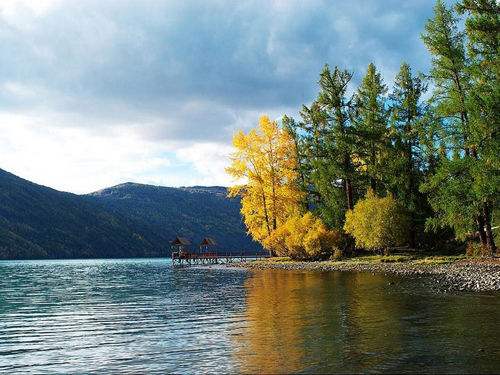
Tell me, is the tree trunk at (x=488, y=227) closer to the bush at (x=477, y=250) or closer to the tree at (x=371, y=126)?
the bush at (x=477, y=250)

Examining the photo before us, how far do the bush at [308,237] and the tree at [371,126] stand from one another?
7948 millimetres

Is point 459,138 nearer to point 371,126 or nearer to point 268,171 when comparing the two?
point 371,126

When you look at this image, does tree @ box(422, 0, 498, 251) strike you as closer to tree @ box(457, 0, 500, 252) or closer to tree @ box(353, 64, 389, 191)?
tree @ box(457, 0, 500, 252)

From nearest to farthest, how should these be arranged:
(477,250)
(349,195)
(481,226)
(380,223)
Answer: (481,226)
(477,250)
(380,223)
(349,195)

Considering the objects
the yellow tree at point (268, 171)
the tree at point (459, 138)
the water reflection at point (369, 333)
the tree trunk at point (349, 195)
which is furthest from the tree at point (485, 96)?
the yellow tree at point (268, 171)

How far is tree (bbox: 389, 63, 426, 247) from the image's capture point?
53.9 metres

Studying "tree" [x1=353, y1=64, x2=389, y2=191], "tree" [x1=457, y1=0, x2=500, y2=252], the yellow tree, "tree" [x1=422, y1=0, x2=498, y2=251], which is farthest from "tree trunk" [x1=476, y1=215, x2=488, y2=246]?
the yellow tree

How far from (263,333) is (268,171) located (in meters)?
46.3

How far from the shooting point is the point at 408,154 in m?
55.0

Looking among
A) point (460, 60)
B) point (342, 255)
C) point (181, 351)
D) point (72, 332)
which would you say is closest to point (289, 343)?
point (181, 351)

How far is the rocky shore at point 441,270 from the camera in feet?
88.1

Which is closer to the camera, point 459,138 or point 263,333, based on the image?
point 263,333

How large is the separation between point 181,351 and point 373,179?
47.8 meters

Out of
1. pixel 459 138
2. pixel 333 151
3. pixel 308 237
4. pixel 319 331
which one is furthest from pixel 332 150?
pixel 319 331
